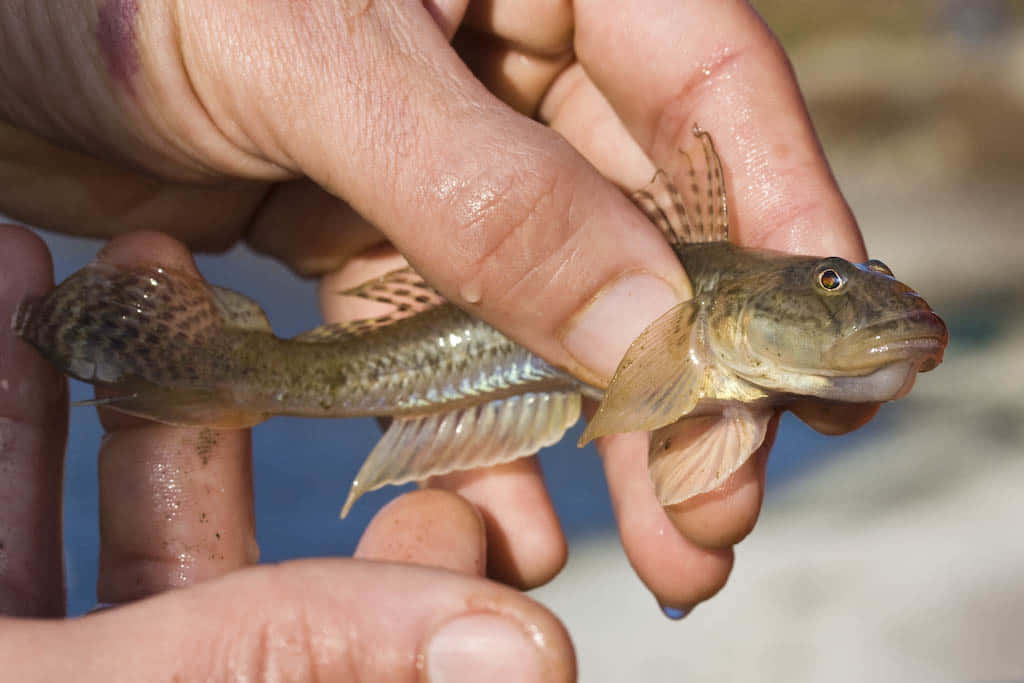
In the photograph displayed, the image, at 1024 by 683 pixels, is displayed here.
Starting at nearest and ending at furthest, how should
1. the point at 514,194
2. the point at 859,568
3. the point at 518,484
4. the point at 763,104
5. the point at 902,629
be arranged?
the point at 514,194
the point at 763,104
the point at 518,484
the point at 902,629
the point at 859,568

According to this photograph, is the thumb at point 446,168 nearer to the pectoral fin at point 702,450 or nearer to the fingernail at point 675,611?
the pectoral fin at point 702,450

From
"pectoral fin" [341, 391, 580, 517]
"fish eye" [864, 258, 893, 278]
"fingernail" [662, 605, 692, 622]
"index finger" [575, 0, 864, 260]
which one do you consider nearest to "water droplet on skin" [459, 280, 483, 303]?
"pectoral fin" [341, 391, 580, 517]

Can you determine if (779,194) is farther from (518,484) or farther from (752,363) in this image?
(518,484)

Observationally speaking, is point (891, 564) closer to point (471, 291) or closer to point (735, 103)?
point (735, 103)

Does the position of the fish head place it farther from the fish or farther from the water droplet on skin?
the water droplet on skin

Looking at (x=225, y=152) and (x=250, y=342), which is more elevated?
(x=225, y=152)

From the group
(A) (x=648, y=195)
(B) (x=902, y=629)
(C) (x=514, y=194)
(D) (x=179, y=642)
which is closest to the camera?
(D) (x=179, y=642)

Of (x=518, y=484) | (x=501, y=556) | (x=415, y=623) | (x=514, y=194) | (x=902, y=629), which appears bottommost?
(x=902, y=629)

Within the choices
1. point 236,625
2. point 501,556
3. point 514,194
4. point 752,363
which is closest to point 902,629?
point 501,556
